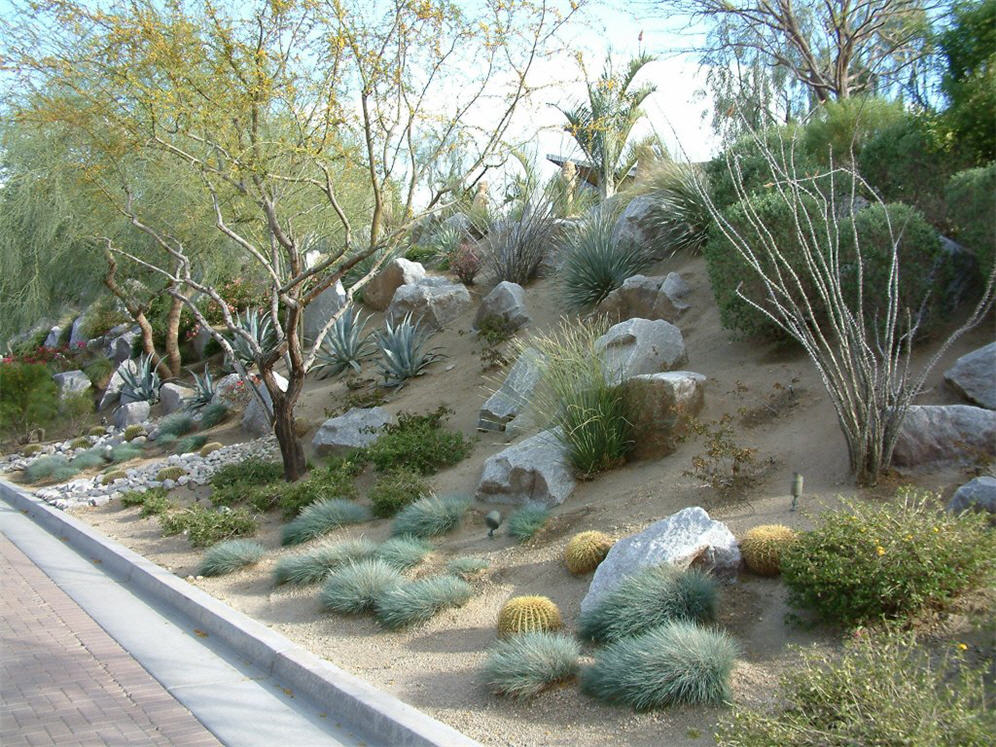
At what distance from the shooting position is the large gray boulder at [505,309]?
49.0ft

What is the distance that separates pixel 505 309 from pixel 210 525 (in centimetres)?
698

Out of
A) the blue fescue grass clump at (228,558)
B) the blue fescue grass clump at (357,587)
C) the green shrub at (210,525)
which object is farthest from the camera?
the green shrub at (210,525)

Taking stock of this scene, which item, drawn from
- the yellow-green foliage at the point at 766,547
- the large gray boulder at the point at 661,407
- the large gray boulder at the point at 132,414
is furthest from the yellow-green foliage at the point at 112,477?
the yellow-green foliage at the point at 766,547

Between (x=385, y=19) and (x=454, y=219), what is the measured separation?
1418 centimetres

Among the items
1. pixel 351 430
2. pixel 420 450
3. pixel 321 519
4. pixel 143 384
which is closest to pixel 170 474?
pixel 351 430

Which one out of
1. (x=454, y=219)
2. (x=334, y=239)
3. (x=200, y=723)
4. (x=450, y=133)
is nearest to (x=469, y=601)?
(x=200, y=723)

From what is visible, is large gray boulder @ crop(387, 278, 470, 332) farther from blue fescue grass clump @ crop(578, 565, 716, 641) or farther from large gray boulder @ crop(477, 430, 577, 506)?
blue fescue grass clump @ crop(578, 565, 716, 641)

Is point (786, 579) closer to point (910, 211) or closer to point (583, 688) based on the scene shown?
point (583, 688)

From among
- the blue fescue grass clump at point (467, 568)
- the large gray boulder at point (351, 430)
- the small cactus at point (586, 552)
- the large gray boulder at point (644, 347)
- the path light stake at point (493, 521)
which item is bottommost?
the blue fescue grass clump at point (467, 568)

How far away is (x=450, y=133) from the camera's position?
1131 cm

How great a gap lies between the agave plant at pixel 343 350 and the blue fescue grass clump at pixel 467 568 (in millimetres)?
8936

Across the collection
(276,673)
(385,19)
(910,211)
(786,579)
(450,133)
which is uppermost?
(385,19)

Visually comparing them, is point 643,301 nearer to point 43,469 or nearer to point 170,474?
point 170,474

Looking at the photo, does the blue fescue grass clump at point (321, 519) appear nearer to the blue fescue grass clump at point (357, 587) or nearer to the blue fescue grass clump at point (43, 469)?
the blue fescue grass clump at point (357, 587)
